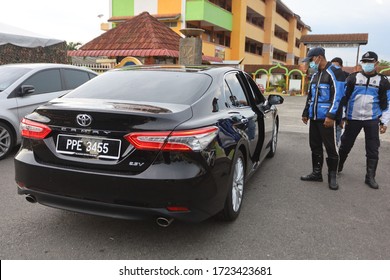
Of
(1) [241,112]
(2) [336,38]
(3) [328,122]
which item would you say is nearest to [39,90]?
(1) [241,112]

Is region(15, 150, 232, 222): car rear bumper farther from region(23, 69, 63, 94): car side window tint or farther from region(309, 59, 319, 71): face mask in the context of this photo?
region(23, 69, 63, 94): car side window tint

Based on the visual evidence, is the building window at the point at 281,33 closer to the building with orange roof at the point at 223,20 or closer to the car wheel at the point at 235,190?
the building with orange roof at the point at 223,20

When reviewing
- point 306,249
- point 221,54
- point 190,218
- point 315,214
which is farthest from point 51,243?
point 221,54

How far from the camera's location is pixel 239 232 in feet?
11.0

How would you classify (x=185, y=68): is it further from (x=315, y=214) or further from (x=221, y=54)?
(x=221, y=54)

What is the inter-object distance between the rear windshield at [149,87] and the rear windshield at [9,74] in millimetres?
3124

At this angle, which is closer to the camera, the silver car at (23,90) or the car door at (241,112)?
the car door at (241,112)

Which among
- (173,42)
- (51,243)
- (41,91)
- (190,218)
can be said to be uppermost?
(173,42)

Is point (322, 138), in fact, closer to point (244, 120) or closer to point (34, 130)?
point (244, 120)

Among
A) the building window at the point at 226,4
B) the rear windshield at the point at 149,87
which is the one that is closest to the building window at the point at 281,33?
the building window at the point at 226,4

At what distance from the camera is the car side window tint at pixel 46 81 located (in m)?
6.43

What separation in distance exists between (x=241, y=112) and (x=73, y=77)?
14.9 ft

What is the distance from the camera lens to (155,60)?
51.6ft

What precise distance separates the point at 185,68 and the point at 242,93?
0.85 m
